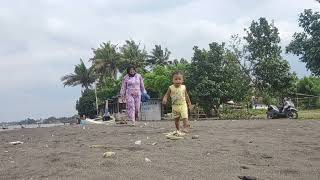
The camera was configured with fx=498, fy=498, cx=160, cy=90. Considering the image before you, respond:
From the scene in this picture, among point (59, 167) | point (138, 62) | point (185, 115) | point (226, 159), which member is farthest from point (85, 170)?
point (138, 62)

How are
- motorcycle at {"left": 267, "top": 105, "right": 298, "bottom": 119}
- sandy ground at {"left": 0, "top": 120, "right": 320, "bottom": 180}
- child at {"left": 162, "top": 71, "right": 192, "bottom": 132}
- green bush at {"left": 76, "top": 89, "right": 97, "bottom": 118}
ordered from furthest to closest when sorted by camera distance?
1. green bush at {"left": 76, "top": 89, "right": 97, "bottom": 118}
2. motorcycle at {"left": 267, "top": 105, "right": 298, "bottom": 119}
3. child at {"left": 162, "top": 71, "right": 192, "bottom": 132}
4. sandy ground at {"left": 0, "top": 120, "right": 320, "bottom": 180}

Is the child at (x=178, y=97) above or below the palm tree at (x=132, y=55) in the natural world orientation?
below

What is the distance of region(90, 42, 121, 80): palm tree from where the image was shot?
68381 mm

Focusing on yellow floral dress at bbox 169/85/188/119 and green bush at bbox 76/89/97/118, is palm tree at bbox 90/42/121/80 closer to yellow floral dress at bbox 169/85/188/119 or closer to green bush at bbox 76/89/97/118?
green bush at bbox 76/89/97/118

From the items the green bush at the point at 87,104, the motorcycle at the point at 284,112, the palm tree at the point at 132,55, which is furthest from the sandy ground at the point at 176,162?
the green bush at the point at 87,104

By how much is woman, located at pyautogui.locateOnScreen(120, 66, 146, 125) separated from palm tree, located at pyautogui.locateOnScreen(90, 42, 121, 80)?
176 ft

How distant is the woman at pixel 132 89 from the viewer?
45.5ft

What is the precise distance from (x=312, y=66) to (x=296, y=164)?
2114 cm

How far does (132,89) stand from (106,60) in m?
55.4

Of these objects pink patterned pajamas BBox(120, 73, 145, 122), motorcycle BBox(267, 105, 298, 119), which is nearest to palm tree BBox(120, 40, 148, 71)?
motorcycle BBox(267, 105, 298, 119)

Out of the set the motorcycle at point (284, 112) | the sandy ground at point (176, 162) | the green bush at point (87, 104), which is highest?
the green bush at point (87, 104)

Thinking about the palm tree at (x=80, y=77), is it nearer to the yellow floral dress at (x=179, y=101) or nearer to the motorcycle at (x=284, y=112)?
the motorcycle at (x=284, y=112)

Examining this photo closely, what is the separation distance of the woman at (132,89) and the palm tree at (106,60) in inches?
2110

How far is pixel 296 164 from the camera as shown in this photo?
5.60 m
